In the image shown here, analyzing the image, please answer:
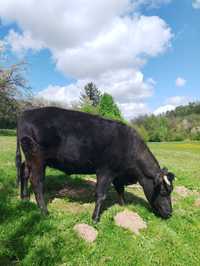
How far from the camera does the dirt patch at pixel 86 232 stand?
682 cm

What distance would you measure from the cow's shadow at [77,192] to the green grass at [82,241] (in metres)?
0.03

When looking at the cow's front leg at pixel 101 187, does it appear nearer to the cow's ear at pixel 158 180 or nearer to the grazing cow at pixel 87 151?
the grazing cow at pixel 87 151

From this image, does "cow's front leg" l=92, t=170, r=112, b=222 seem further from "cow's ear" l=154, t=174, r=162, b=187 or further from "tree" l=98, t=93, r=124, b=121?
"tree" l=98, t=93, r=124, b=121

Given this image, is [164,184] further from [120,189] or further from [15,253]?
[15,253]

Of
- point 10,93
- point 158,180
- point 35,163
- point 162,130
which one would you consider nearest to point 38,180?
point 35,163

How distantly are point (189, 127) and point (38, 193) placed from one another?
10447cm

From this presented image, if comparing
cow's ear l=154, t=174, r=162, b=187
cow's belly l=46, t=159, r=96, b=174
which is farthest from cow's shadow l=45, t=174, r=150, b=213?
cow's belly l=46, t=159, r=96, b=174

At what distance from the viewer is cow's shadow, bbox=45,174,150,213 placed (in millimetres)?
8992

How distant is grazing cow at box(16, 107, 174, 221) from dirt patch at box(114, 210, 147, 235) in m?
0.54

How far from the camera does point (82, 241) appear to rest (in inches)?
263

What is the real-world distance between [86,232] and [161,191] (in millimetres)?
2301

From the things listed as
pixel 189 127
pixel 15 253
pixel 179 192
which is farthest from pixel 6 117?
pixel 189 127

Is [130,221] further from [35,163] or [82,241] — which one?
[35,163]

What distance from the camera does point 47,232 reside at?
270 inches
